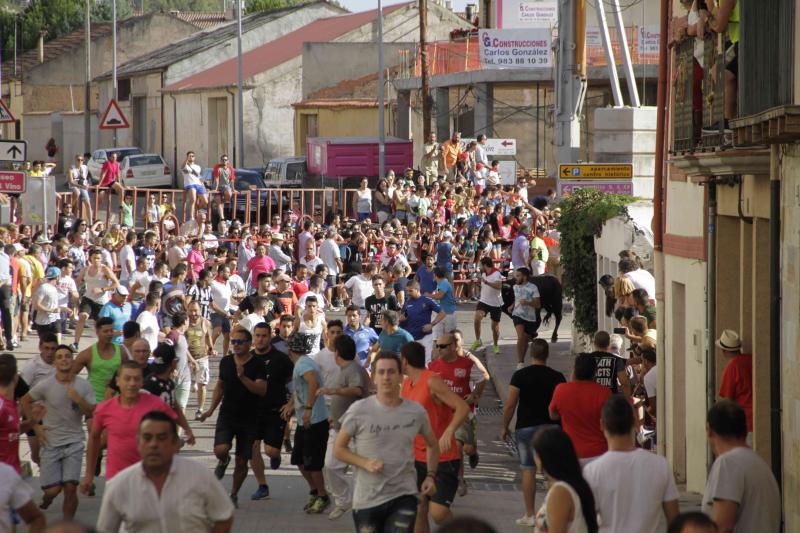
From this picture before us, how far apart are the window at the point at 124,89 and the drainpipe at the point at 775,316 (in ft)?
185

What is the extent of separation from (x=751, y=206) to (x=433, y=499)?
361cm

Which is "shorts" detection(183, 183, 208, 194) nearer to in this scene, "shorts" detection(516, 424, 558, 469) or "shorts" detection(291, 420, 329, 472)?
"shorts" detection(291, 420, 329, 472)

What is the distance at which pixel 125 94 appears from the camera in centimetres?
6531

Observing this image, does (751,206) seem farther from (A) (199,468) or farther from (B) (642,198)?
(B) (642,198)

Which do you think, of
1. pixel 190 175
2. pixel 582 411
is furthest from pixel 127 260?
pixel 582 411

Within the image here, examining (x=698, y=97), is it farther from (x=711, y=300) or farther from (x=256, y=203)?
(x=256, y=203)

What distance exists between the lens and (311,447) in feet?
41.5

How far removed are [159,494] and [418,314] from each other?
39.5 feet

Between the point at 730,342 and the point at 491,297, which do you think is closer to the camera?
the point at 730,342

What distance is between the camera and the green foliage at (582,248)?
21656 mm

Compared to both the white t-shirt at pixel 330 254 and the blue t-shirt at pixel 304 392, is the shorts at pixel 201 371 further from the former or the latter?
the white t-shirt at pixel 330 254

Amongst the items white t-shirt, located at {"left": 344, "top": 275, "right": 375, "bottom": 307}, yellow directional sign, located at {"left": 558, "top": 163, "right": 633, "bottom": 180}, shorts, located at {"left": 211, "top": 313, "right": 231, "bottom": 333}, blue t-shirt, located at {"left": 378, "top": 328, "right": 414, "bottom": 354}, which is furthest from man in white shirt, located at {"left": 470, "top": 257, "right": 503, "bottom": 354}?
blue t-shirt, located at {"left": 378, "top": 328, "right": 414, "bottom": 354}

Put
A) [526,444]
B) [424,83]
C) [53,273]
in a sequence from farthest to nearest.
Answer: [424,83], [53,273], [526,444]

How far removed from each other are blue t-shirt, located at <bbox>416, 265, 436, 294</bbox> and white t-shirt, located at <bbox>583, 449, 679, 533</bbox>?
53.7ft
